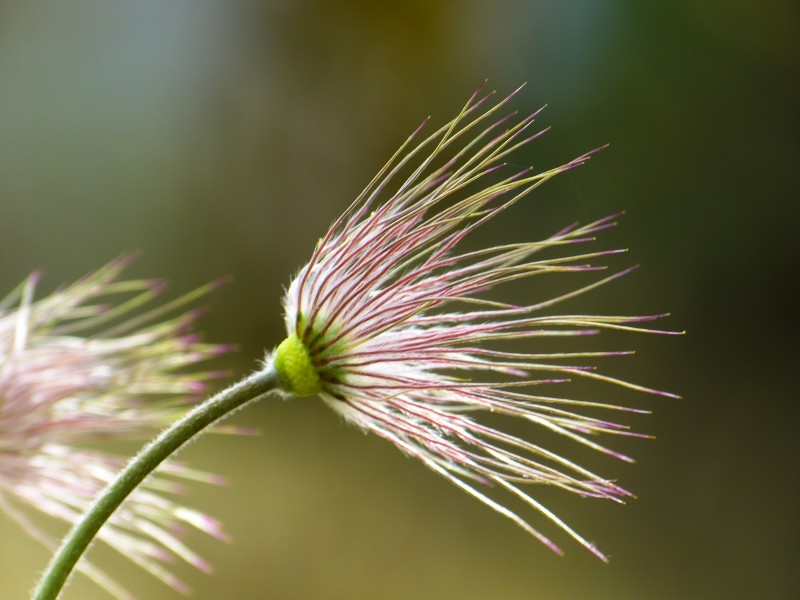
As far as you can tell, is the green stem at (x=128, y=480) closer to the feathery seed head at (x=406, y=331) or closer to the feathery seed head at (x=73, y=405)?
the feathery seed head at (x=406, y=331)

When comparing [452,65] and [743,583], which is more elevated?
[452,65]

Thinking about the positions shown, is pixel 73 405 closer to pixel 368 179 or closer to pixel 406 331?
pixel 406 331

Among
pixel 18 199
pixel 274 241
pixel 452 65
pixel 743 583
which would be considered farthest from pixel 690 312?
pixel 18 199

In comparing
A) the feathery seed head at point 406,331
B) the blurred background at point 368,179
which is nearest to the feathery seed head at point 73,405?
the feathery seed head at point 406,331

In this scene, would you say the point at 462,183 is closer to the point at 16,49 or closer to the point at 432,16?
the point at 432,16

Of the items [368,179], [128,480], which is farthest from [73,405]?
[368,179]

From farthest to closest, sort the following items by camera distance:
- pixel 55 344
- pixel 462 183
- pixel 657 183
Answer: pixel 657 183
pixel 55 344
pixel 462 183
